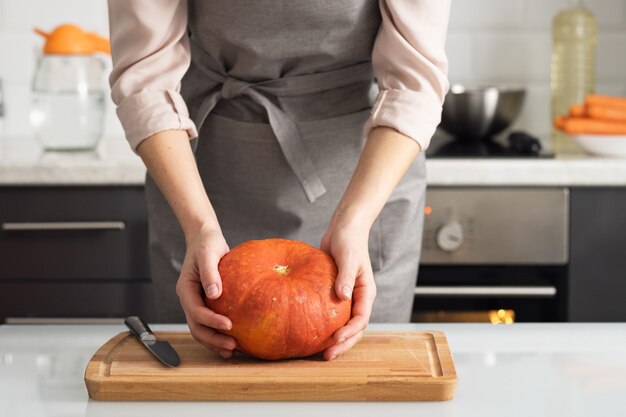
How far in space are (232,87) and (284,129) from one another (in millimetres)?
90

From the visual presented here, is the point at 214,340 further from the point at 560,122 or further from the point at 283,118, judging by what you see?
the point at 560,122

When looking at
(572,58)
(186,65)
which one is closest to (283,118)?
(186,65)

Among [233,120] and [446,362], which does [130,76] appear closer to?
[233,120]

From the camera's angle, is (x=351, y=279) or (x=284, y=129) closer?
(x=351, y=279)

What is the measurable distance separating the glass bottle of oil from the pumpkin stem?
Answer: 1.59m

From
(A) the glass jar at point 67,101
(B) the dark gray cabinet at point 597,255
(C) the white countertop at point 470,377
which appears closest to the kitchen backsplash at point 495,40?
(A) the glass jar at point 67,101

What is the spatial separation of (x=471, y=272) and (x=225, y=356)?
115cm

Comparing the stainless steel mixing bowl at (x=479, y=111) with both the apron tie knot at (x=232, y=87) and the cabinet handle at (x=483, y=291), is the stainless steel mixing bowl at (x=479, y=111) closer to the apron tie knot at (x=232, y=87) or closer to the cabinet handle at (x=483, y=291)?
the cabinet handle at (x=483, y=291)

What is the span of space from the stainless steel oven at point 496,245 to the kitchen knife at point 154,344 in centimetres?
103

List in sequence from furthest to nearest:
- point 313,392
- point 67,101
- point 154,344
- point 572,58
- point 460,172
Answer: point 572,58
point 67,101
point 460,172
point 154,344
point 313,392

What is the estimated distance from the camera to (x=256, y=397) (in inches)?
32.2

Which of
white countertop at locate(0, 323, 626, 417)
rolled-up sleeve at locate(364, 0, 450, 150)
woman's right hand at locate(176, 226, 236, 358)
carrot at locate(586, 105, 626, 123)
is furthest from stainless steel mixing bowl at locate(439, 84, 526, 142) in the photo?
woman's right hand at locate(176, 226, 236, 358)

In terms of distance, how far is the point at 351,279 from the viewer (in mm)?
898

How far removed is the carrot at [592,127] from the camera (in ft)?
6.82
